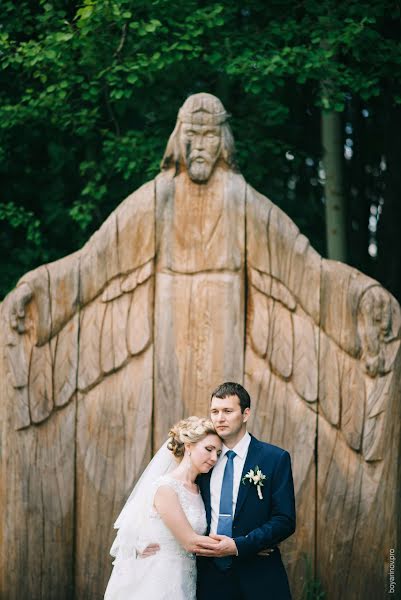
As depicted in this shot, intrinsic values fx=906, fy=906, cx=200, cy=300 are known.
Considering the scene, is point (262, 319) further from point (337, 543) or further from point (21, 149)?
point (21, 149)

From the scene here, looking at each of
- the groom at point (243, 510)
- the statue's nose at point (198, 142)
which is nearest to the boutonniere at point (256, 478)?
the groom at point (243, 510)

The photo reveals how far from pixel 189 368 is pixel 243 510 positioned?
1392mm

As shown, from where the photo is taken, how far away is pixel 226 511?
4.04m

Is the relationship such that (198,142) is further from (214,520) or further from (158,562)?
(158,562)

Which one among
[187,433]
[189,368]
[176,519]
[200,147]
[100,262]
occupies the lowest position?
[176,519]

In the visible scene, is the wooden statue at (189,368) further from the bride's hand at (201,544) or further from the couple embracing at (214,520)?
the bride's hand at (201,544)

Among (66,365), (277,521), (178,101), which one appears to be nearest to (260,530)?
(277,521)

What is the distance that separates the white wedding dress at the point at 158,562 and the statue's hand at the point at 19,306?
1443mm

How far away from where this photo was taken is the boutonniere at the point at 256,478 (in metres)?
4.03

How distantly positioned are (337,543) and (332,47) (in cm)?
359

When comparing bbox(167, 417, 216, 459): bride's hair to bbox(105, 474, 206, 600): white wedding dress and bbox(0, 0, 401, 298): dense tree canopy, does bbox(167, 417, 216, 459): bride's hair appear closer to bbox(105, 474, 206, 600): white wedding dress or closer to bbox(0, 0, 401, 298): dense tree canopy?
bbox(105, 474, 206, 600): white wedding dress

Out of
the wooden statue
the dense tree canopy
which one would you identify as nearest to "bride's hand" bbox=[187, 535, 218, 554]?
the wooden statue

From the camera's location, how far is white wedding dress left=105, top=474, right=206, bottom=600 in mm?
4148

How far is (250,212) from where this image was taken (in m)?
5.36
